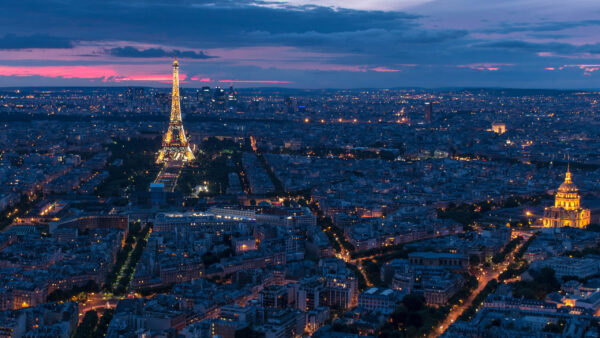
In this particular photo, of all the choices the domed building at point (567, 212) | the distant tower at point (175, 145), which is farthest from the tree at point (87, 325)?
the distant tower at point (175, 145)

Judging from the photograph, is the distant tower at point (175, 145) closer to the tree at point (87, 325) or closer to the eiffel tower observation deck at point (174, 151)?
the eiffel tower observation deck at point (174, 151)

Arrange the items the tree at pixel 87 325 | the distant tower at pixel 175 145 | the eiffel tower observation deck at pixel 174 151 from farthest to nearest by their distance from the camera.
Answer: the distant tower at pixel 175 145
the eiffel tower observation deck at pixel 174 151
the tree at pixel 87 325

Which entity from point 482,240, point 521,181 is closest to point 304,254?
point 482,240

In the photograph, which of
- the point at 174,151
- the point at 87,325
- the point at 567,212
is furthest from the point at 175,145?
the point at 87,325

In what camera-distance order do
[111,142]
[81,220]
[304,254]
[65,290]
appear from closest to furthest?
[65,290], [304,254], [81,220], [111,142]

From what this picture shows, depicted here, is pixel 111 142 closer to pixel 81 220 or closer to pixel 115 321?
pixel 81 220

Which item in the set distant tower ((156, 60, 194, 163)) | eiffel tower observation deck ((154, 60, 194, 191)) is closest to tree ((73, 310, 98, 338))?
eiffel tower observation deck ((154, 60, 194, 191))
